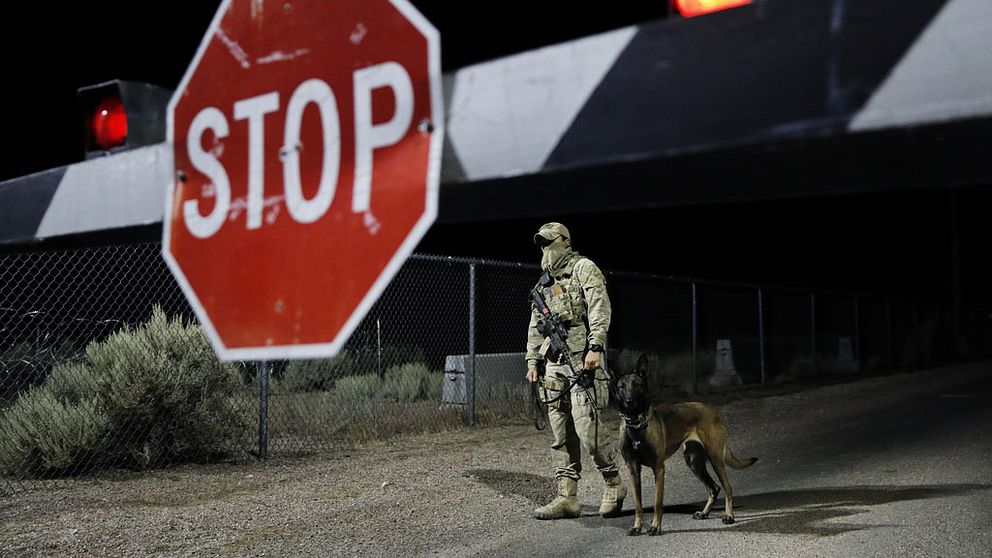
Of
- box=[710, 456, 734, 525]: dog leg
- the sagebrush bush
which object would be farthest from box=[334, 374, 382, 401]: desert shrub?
box=[710, 456, 734, 525]: dog leg

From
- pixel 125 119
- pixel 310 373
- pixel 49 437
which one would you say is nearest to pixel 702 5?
pixel 125 119

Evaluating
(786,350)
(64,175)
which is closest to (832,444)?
(64,175)

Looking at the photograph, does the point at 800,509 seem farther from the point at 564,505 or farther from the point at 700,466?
the point at 564,505

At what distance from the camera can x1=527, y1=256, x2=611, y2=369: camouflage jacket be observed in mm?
6406

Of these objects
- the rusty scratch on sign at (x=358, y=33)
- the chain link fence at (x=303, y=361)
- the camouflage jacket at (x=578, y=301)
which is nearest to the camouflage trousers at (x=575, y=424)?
the camouflage jacket at (x=578, y=301)

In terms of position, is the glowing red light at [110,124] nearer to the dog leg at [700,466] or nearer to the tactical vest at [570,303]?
the tactical vest at [570,303]

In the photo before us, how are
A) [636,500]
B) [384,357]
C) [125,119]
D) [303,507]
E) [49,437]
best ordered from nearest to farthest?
[125,119], [636,500], [303,507], [49,437], [384,357]

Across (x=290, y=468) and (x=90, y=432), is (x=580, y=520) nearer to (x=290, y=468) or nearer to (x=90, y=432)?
(x=290, y=468)

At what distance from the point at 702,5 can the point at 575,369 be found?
5.27 metres

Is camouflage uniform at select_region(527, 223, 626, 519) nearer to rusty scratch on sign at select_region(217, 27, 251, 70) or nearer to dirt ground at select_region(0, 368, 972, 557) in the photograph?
dirt ground at select_region(0, 368, 972, 557)

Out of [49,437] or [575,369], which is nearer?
[575,369]

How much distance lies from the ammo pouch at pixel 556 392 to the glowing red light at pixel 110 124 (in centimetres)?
488

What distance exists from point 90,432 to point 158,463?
0.74 meters

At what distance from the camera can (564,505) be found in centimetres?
649
